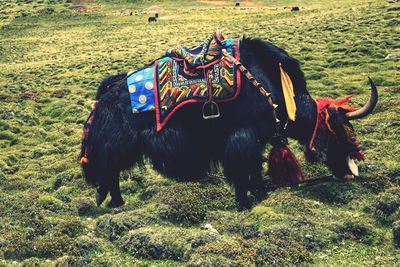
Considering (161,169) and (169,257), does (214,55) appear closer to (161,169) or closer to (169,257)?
(161,169)

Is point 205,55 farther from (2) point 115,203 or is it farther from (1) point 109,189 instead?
(2) point 115,203

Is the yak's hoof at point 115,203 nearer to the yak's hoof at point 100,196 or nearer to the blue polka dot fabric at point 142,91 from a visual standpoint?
the yak's hoof at point 100,196

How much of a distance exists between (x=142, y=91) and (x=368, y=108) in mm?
2267

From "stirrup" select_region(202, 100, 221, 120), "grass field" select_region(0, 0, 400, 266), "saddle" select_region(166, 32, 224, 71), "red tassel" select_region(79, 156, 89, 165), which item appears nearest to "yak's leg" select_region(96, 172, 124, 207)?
"grass field" select_region(0, 0, 400, 266)

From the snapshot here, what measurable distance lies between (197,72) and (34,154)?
513 centimetres

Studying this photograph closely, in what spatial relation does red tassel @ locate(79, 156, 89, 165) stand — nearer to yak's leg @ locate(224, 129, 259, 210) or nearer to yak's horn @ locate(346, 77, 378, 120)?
yak's leg @ locate(224, 129, 259, 210)

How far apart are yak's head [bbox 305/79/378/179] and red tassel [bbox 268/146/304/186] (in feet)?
0.86

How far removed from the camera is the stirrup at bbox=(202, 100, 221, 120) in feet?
15.5

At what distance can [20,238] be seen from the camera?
5.08m

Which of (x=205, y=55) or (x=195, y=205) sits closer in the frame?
(x=205, y=55)

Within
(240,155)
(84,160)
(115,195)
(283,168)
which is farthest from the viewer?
(115,195)

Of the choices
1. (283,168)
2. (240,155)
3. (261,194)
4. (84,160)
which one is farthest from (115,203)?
(283,168)

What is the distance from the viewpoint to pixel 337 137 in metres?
5.02

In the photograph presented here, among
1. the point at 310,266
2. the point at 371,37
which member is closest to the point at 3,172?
the point at 310,266
